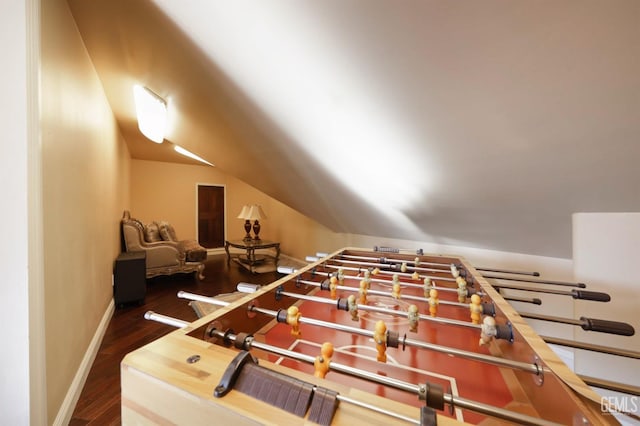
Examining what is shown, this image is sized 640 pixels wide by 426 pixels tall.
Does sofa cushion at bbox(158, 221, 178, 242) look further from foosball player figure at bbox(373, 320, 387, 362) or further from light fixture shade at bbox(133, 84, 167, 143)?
foosball player figure at bbox(373, 320, 387, 362)

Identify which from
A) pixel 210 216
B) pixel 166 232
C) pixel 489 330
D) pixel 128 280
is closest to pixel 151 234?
pixel 166 232

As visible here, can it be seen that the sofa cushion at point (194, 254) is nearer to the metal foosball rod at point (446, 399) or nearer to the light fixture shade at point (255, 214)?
the light fixture shade at point (255, 214)

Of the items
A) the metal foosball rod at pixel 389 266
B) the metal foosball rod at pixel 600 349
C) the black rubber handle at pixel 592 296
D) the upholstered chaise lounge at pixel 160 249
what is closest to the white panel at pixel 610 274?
the black rubber handle at pixel 592 296

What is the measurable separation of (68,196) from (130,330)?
1.50 meters

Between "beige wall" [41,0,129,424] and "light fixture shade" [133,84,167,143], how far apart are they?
0.93 ft

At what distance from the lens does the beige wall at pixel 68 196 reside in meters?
1.10

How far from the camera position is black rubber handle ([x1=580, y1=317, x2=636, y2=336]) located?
68cm

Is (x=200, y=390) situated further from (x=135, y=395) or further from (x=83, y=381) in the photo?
(x=83, y=381)

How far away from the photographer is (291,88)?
1.38m

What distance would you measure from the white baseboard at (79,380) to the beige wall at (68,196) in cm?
4

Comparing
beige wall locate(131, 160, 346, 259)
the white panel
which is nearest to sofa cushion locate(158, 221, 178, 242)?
beige wall locate(131, 160, 346, 259)

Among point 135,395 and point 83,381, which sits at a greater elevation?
point 135,395

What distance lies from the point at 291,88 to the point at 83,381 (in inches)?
88.3

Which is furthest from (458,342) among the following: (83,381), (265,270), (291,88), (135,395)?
(265,270)
